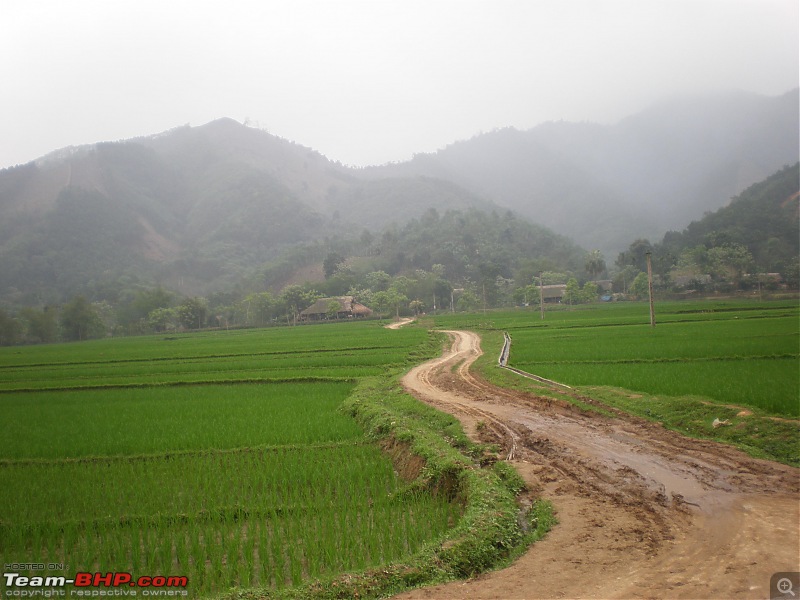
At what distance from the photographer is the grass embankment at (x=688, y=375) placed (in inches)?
376

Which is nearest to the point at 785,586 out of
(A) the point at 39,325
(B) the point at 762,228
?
(A) the point at 39,325

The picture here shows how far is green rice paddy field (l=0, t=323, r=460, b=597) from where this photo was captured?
5961mm

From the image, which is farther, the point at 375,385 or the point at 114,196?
the point at 114,196

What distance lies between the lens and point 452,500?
762 centimetres

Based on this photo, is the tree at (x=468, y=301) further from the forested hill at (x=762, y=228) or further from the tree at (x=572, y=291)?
the forested hill at (x=762, y=228)

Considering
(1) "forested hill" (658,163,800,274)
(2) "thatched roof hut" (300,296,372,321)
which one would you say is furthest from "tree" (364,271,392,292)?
(1) "forested hill" (658,163,800,274)

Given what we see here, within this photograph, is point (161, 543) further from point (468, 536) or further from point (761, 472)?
point (761, 472)

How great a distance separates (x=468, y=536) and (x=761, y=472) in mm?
5005

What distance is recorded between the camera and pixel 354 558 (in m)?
5.79

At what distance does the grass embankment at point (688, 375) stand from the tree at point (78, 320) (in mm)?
65312

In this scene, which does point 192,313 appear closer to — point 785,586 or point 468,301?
point 468,301

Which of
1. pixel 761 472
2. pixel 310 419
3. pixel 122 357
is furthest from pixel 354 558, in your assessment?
pixel 122 357

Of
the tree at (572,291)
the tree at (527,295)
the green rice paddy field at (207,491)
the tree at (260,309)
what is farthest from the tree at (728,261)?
the tree at (260,309)

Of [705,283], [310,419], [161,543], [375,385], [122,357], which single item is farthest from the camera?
[705,283]
